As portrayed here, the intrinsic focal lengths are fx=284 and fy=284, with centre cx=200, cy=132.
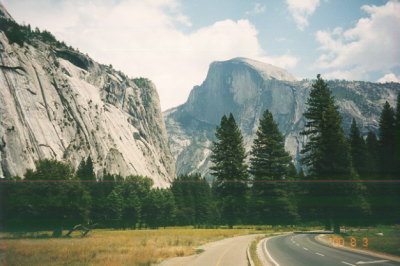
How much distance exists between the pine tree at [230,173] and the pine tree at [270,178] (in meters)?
1.91

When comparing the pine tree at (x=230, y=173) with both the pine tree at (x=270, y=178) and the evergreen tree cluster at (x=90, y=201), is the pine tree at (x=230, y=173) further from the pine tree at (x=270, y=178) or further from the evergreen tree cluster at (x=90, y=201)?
the evergreen tree cluster at (x=90, y=201)

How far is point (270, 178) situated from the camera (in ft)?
141

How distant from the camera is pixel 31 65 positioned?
91875 millimetres

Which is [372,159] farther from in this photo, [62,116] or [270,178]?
[62,116]

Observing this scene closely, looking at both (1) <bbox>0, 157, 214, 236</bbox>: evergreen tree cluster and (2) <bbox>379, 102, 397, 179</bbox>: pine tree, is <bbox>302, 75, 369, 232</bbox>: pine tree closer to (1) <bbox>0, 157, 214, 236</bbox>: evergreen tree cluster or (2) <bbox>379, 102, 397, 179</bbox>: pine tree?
(2) <bbox>379, 102, 397, 179</bbox>: pine tree

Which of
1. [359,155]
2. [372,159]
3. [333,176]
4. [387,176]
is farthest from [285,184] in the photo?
[372,159]

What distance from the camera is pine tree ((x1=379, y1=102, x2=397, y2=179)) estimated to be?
42.9 meters

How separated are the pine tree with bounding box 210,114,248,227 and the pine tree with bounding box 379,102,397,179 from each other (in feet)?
71.0

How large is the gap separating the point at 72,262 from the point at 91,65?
15178 centimetres

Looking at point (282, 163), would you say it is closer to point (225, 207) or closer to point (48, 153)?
point (225, 207)

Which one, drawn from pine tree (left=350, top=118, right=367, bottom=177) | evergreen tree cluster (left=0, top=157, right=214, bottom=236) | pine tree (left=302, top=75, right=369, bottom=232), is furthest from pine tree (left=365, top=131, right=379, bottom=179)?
evergreen tree cluster (left=0, top=157, right=214, bottom=236)

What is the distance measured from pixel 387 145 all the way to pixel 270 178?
783 inches

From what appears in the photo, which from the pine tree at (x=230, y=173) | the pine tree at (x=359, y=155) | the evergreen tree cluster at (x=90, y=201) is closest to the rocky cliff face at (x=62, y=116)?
the evergreen tree cluster at (x=90, y=201)

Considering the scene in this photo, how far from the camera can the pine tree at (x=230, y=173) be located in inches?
1689
